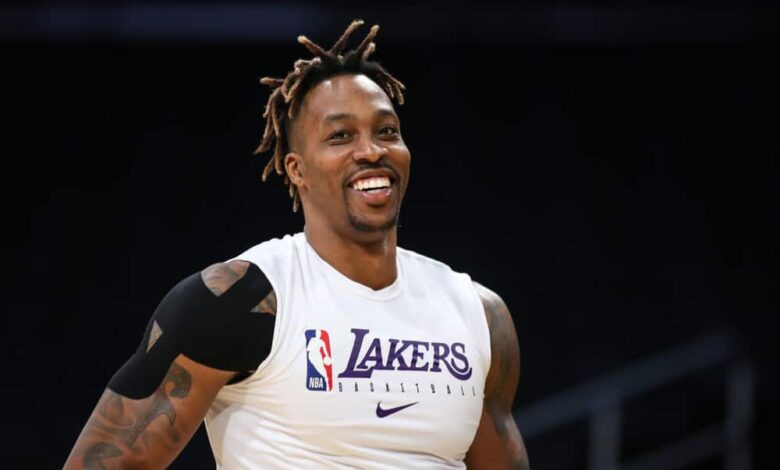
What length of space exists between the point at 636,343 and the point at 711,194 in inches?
39.7

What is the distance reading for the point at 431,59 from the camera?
7.11 meters

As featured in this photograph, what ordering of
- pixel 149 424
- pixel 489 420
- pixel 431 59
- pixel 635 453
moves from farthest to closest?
1. pixel 431 59
2. pixel 635 453
3. pixel 489 420
4. pixel 149 424

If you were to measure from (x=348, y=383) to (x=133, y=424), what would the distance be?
42cm

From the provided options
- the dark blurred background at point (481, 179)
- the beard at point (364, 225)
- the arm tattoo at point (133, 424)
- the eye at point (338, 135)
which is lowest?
the arm tattoo at point (133, 424)

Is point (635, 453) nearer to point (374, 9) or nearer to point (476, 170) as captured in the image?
point (476, 170)

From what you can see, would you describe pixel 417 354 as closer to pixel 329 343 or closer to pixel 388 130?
pixel 329 343

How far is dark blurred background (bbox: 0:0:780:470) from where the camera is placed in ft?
22.0

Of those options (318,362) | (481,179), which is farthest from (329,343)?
(481,179)

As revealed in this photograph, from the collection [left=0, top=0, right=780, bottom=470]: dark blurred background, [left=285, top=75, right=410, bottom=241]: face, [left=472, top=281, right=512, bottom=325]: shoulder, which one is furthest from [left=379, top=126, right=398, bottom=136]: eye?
[left=0, top=0, right=780, bottom=470]: dark blurred background

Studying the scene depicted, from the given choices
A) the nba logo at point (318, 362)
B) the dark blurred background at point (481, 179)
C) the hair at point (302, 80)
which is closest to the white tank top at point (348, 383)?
the nba logo at point (318, 362)

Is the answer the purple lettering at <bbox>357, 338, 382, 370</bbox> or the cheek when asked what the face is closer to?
the cheek

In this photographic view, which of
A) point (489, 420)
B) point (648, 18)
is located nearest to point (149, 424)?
point (489, 420)

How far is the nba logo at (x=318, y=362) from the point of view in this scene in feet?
8.10

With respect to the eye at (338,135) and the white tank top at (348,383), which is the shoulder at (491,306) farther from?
the eye at (338,135)
